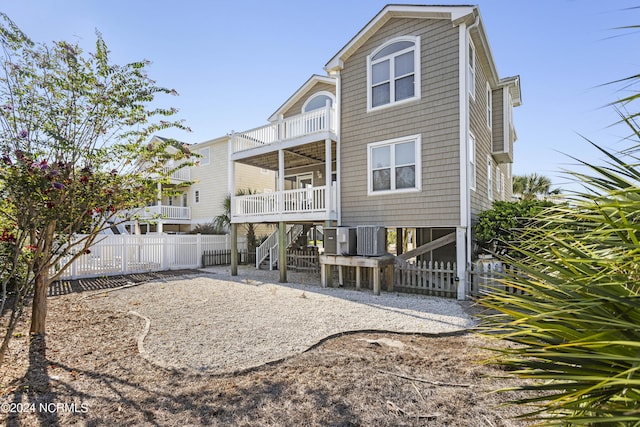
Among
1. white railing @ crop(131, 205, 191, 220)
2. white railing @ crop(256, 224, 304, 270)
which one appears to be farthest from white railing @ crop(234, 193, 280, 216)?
white railing @ crop(131, 205, 191, 220)

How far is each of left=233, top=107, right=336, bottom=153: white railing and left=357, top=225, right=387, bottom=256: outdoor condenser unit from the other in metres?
3.57

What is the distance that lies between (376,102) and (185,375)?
893cm

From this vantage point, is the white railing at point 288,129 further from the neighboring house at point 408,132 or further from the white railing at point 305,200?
the white railing at point 305,200

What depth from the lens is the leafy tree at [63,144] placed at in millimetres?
3881

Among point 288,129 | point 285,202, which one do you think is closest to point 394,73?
point 288,129

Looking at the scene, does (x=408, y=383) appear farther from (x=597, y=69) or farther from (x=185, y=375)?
(x=597, y=69)

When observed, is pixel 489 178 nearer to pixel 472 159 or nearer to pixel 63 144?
pixel 472 159

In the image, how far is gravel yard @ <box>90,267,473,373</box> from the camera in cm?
456

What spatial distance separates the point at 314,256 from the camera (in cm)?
1343

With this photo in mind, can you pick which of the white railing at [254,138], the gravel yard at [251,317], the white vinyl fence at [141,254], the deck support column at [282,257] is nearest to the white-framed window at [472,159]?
the gravel yard at [251,317]

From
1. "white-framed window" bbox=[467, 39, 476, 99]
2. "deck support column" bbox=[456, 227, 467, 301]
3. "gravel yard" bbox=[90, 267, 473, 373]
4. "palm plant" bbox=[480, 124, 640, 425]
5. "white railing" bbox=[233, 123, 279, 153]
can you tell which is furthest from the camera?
"white railing" bbox=[233, 123, 279, 153]

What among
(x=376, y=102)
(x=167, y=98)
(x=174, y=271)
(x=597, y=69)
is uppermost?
(x=376, y=102)

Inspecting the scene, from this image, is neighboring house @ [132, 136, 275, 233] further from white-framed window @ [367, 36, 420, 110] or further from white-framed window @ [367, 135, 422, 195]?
white-framed window @ [367, 36, 420, 110]

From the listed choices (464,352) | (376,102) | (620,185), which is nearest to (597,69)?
(620,185)
